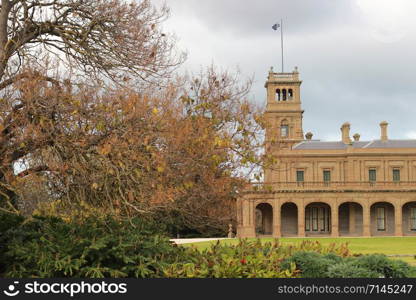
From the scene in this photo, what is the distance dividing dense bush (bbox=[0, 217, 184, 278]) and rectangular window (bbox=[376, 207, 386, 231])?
43420 millimetres

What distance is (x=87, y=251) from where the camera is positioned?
408 inches

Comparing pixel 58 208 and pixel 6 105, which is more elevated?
pixel 6 105

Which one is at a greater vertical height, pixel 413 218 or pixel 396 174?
pixel 396 174

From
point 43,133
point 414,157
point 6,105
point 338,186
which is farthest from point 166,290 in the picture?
point 414,157

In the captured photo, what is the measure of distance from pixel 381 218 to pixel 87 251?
151ft

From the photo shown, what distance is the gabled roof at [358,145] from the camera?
53.4 m

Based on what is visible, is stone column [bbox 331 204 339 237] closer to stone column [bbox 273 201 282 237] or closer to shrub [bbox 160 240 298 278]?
stone column [bbox 273 201 282 237]

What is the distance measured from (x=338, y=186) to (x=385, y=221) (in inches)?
233

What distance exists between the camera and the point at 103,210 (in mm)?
11086

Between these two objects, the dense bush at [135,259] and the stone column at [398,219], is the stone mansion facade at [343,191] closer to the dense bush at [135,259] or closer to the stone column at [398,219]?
the stone column at [398,219]

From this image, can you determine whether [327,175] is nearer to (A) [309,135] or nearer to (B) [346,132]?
(B) [346,132]

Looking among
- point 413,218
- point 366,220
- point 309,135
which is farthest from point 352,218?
point 309,135

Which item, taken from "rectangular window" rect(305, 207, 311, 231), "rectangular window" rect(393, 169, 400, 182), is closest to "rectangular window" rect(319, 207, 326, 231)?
"rectangular window" rect(305, 207, 311, 231)

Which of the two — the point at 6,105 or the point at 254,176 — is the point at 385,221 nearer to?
the point at 254,176
